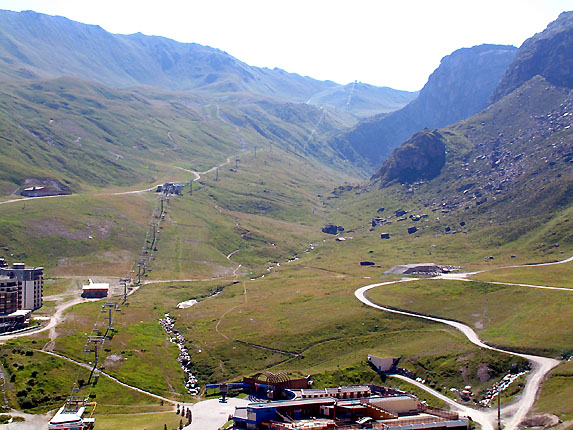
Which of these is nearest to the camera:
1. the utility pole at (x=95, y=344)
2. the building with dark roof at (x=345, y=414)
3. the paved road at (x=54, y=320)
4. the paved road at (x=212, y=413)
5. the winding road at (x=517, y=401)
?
the building with dark roof at (x=345, y=414)

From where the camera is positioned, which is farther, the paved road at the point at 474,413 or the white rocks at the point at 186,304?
the white rocks at the point at 186,304

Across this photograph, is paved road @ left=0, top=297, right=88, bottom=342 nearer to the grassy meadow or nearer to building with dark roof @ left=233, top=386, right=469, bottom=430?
building with dark roof @ left=233, top=386, right=469, bottom=430

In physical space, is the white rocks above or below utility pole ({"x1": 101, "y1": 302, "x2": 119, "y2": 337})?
below

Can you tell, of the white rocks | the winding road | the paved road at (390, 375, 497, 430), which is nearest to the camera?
the paved road at (390, 375, 497, 430)

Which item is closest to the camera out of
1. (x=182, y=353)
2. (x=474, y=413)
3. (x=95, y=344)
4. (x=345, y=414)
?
(x=345, y=414)

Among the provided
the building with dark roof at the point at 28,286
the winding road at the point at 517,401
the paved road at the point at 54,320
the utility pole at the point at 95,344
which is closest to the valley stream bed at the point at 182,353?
the utility pole at the point at 95,344

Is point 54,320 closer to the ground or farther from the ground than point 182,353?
farther from the ground

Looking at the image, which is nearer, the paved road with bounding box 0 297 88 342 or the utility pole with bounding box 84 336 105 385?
the utility pole with bounding box 84 336 105 385

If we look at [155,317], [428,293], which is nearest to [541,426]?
[428,293]

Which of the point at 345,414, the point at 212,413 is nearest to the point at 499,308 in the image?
the point at 345,414

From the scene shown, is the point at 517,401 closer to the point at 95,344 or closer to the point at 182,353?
the point at 182,353

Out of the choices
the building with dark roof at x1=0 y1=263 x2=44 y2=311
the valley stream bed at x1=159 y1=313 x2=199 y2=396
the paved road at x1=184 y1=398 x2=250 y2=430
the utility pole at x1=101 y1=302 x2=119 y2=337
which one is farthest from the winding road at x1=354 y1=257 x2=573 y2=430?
the building with dark roof at x1=0 y1=263 x2=44 y2=311

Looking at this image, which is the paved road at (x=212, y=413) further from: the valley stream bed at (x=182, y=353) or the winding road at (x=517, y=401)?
the winding road at (x=517, y=401)

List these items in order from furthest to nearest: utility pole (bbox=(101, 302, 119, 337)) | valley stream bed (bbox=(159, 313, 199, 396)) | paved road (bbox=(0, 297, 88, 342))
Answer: utility pole (bbox=(101, 302, 119, 337)) → paved road (bbox=(0, 297, 88, 342)) → valley stream bed (bbox=(159, 313, 199, 396))
